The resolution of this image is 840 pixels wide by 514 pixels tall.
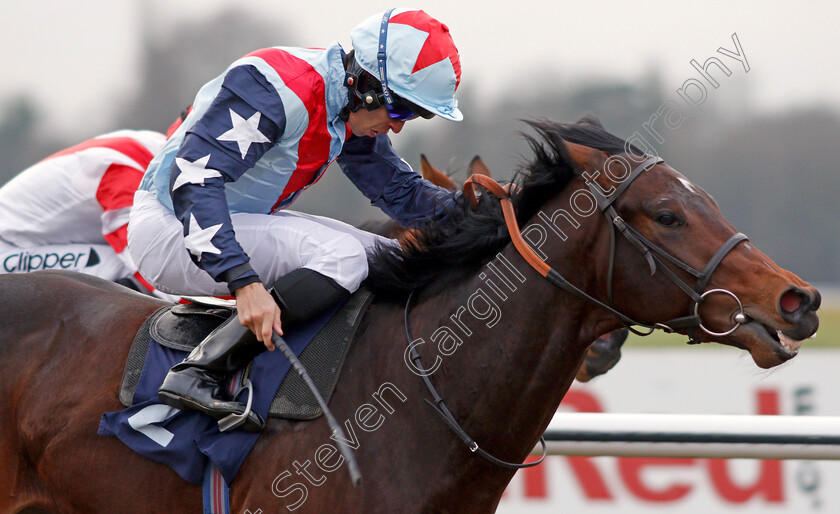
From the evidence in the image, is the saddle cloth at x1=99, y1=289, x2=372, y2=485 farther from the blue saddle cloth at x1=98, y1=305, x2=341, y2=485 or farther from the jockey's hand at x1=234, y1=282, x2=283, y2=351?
the jockey's hand at x1=234, y1=282, x2=283, y2=351

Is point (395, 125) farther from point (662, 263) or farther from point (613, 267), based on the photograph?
point (662, 263)

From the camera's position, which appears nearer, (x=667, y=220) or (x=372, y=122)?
(x=667, y=220)

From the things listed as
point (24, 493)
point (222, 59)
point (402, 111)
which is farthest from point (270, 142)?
point (222, 59)

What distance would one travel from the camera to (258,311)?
229 centimetres

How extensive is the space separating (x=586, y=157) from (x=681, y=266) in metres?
0.41

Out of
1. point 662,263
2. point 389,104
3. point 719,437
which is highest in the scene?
point 389,104

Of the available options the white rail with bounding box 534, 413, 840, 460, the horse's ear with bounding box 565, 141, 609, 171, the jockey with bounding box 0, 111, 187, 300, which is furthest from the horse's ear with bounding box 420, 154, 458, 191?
the horse's ear with bounding box 565, 141, 609, 171

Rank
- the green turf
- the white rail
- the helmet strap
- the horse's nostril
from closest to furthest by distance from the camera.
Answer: the horse's nostril < the helmet strap < the white rail < the green turf

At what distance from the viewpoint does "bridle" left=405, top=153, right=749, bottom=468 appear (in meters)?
2.22

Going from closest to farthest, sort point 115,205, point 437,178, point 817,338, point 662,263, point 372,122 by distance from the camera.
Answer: point 662,263 < point 372,122 < point 115,205 < point 437,178 < point 817,338

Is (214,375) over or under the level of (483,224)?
under

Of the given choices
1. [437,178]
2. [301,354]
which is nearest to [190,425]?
[301,354]

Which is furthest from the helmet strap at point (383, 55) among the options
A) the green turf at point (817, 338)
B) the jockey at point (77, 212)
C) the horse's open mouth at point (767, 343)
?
the green turf at point (817, 338)

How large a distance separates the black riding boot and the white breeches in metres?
0.07
